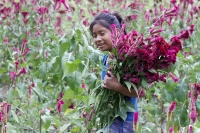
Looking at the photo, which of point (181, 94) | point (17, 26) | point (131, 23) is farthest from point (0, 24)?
point (181, 94)

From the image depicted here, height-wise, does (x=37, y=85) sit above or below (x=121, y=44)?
below

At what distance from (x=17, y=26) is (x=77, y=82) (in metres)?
2.74

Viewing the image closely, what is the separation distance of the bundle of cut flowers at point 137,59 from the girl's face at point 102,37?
0.72ft

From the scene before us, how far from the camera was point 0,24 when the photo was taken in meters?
4.99

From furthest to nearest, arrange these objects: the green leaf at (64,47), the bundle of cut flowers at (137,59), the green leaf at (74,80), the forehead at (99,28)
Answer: the green leaf at (64,47), the forehead at (99,28), the green leaf at (74,80), the bundle of cut flowers at (137,59)

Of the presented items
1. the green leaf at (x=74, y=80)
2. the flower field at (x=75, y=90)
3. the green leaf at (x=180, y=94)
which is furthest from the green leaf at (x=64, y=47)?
the green leaf at (x=180, y=94)

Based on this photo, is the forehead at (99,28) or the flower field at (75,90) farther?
the forehead at (99,28)

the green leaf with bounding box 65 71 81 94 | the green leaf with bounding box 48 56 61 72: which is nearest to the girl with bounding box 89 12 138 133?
the green leaf with bounding box 65 71 81 94

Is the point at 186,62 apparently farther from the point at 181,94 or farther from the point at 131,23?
the point at 131,23

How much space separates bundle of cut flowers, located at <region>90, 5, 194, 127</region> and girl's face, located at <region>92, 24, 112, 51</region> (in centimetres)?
22

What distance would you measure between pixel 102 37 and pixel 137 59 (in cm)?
40

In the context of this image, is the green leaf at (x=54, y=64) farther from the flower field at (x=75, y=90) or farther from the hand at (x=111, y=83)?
the hand at (x=111, y=83)

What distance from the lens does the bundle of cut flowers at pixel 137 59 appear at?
1938 millimetres

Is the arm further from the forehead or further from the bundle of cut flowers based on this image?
the forehead
